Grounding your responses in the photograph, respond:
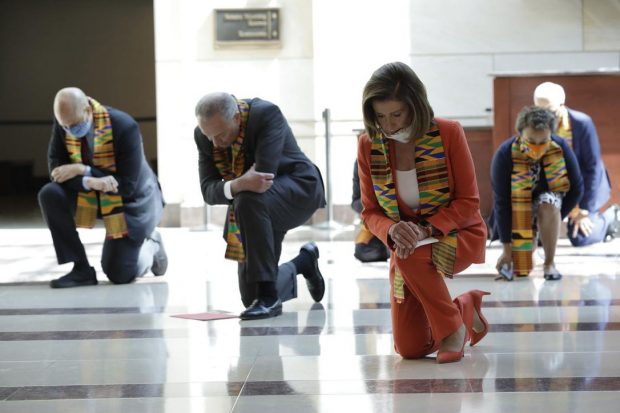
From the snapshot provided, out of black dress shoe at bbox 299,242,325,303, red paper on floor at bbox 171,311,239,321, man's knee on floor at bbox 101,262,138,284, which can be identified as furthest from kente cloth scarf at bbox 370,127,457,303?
man's knee on floor at bbox 101,262,138,284

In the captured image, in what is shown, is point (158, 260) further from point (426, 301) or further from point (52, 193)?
point (426, 301)

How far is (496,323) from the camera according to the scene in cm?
556

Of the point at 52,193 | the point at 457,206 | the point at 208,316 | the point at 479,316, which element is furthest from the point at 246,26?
the point at 457,206

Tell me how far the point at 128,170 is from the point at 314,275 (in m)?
1.66

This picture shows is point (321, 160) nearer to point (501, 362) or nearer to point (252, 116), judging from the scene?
point (252, 116)

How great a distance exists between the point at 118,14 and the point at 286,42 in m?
10.3

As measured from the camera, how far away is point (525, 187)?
721 centimetres

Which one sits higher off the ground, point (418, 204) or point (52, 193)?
point (418, 204)

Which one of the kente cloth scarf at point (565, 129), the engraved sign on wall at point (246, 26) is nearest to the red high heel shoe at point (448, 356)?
the kente cloth scarf at point (565, 129)

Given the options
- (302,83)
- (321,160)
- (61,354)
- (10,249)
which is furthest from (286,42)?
(61,354)

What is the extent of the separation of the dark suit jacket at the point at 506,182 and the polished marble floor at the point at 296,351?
385 mm

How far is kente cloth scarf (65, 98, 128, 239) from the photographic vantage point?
7254 mm

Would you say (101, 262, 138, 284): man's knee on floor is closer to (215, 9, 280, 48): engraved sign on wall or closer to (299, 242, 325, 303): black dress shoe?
(299, 242, 325, 303): black dress shoe

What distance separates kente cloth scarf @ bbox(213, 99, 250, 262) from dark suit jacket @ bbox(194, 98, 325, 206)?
0.08ft
